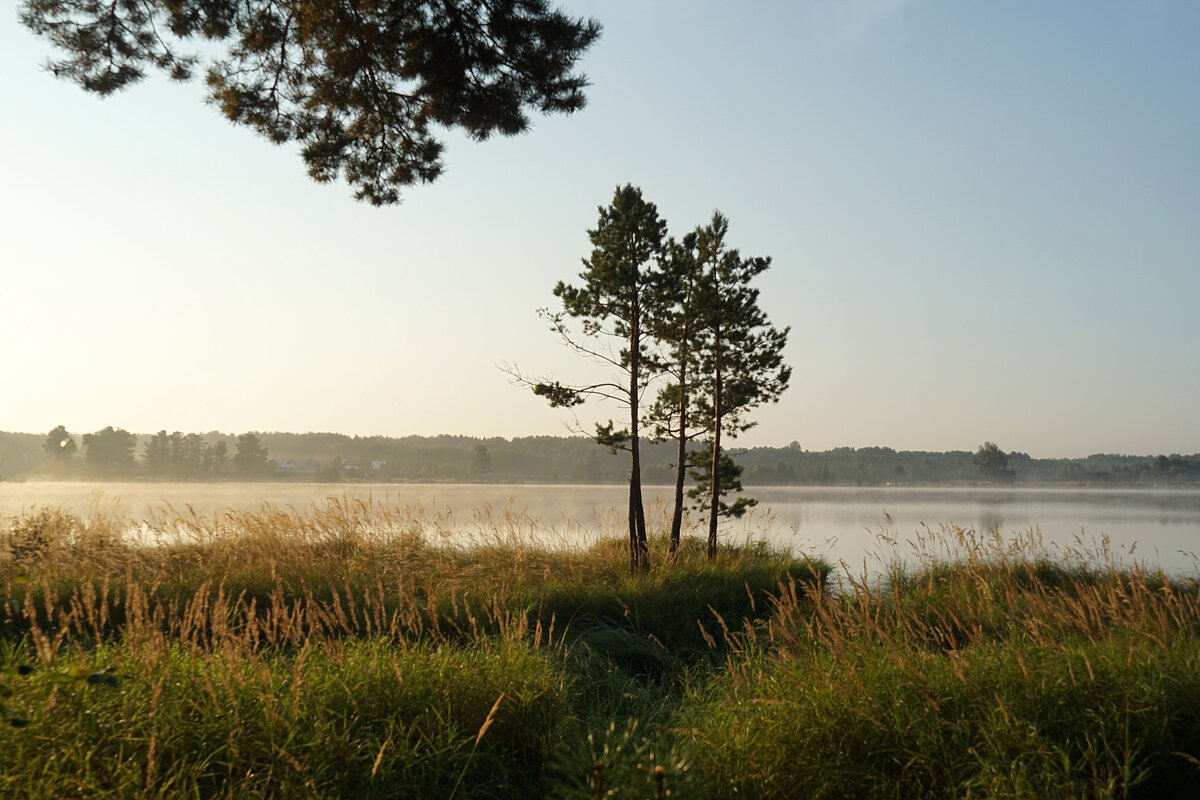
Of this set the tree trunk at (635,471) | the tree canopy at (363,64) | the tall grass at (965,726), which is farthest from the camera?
Answer: the tree trunk at (635,471)

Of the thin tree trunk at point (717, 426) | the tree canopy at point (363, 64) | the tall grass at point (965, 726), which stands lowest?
the tall grass at point (965, 726)

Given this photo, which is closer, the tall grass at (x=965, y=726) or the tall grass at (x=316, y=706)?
the tall grass at (x=316, y=706)

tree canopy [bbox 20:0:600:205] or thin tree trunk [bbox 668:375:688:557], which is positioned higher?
tree canopy [bbox 20:0:600:205]

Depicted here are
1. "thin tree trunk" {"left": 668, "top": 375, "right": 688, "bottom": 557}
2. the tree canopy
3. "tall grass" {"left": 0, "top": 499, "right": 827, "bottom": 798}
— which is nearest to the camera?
"tall grass" {"left": 0, "top": 499, "right": 827, "bottom": 798}

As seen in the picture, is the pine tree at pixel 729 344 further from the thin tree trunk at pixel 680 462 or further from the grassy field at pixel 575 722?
the grassy field at pixel 575 722

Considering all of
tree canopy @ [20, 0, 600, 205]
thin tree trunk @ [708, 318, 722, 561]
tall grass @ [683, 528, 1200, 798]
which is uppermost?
tree canopy @ [20, 0, 600, 205]

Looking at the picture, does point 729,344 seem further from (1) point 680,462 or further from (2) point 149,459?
(2) point 149,459

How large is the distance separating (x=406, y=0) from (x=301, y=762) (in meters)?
5.47

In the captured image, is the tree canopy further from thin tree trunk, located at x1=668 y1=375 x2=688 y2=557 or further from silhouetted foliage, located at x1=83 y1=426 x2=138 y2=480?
silhouetted foliage, located at x1=83 y1=426 x2=138 y2=480

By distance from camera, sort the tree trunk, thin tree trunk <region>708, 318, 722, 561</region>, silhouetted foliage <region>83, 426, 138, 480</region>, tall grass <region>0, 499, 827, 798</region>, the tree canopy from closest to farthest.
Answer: tall grass <region>0, 499, 827, 798</region> → the tree canopy → the tree trunk → thin tree trunk <region>708, 318, 722, 561</region> → silhouetted foliage <region>83, 426, 138, 480</region>

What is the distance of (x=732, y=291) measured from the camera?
14.0 metres

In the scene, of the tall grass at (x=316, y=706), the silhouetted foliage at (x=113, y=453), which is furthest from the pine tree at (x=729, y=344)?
the silhouetted foliage at (x=113, y=453)

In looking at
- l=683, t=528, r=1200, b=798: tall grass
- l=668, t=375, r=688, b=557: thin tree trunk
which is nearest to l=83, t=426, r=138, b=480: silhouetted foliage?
l=668, t=375, r=688, b=557: thin tree trunk

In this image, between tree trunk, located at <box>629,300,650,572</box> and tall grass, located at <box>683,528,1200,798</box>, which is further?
tree trunk, located at <box>629,300,650,572</box>
